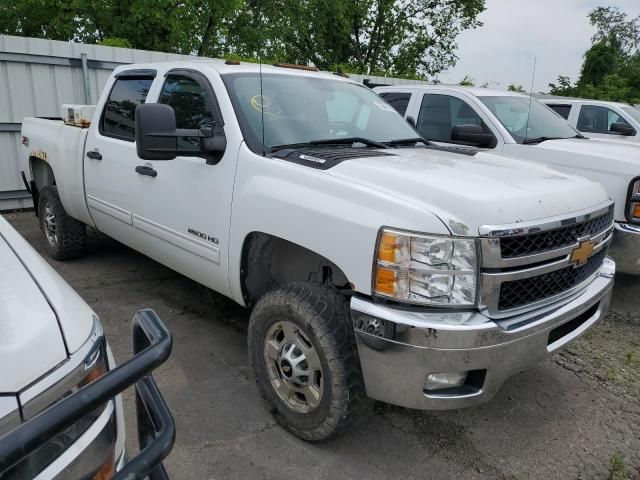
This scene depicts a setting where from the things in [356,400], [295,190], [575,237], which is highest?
[295,190]

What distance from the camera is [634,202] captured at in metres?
4.40

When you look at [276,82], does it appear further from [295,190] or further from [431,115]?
[431,115]

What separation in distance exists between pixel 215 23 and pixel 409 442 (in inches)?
671

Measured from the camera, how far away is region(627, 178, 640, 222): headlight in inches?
172

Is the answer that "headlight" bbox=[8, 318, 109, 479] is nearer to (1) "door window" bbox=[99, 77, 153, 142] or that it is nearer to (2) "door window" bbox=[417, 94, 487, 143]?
(1) "door window" bbox=[99, 77, 153, 142]

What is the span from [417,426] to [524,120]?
14.5 feet

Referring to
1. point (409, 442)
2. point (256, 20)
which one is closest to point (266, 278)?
point (409, 442)

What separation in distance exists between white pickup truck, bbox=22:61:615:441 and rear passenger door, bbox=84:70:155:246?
97 millimetres

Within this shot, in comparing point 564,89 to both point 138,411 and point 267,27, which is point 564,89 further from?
point 138,411

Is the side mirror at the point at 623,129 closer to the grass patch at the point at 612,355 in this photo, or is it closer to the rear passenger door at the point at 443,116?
the rear passenger door at the point at 443,116

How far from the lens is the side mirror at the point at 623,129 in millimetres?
8438

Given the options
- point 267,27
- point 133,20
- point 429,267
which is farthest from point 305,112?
point 267,27

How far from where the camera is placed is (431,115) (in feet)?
20.7

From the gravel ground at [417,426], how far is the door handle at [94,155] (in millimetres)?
1312
